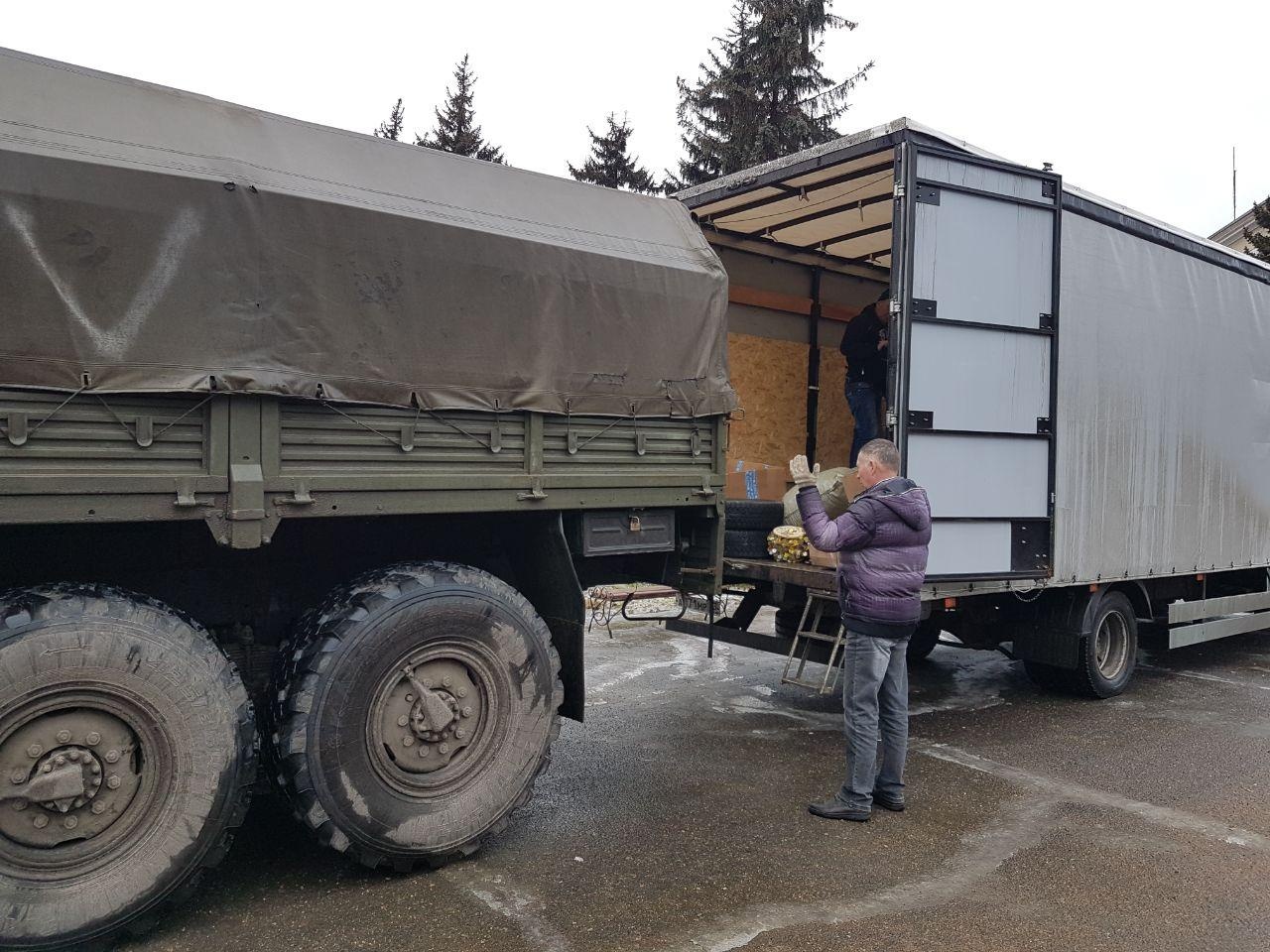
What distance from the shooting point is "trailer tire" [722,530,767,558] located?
20.7ft

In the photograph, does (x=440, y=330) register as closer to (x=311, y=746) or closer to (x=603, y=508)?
(x=603, y=508)

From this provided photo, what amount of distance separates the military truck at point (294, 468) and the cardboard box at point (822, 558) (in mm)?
1219

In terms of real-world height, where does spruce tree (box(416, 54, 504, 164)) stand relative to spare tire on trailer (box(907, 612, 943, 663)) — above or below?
above

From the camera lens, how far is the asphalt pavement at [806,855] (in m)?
3.65

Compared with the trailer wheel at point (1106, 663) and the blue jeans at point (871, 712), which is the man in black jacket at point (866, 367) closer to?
the trailer wheel at point (1106, 663)

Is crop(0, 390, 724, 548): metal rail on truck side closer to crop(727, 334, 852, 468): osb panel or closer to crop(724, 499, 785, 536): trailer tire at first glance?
crop(724, 499, 785, 536): trailer tire

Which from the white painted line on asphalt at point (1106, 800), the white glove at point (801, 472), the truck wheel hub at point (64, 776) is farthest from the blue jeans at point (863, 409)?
the truck wheel hub at point (64, 776)

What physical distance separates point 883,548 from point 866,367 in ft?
12.5

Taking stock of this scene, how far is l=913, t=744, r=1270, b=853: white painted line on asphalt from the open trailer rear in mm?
956

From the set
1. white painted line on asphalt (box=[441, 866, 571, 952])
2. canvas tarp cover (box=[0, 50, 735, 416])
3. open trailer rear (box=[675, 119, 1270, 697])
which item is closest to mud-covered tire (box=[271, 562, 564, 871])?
white painted line on asphalt (box=[441, 866, 571, 952])

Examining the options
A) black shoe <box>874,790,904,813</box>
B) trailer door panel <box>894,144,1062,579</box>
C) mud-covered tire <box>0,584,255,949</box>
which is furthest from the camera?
trailer door panel <box>894,144,1062,579</box>

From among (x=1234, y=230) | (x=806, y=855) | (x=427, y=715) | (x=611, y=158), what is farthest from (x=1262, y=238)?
(x=427, y=715)

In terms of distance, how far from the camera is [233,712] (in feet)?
11.6

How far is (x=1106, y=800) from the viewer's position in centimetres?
526
